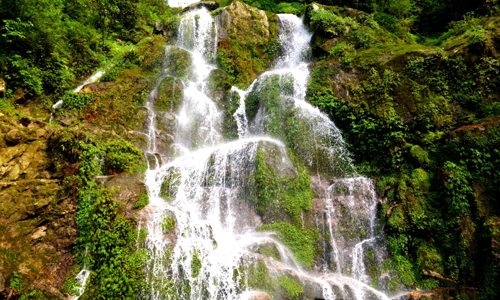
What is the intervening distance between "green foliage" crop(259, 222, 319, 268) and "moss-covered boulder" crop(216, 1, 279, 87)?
933 cm

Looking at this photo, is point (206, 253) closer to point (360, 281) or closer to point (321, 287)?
point (321, 287)

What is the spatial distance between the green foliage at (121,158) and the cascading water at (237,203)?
0.57m

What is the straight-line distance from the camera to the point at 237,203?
859 cm

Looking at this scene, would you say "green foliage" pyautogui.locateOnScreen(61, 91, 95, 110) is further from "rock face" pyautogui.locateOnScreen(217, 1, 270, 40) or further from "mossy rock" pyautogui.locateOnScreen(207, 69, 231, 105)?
"rock face" pyautogui.locateOnScreen(217, 1, 270, 40)

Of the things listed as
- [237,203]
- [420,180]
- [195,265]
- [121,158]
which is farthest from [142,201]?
[420,180]

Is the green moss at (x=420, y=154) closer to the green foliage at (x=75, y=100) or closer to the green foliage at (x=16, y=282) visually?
the green foliage at (x=16, y=282)

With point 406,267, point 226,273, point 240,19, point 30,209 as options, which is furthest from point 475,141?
point 240,19

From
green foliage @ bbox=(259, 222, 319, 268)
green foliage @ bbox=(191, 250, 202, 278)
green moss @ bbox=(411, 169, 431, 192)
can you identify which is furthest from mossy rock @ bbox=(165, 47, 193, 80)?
green moss @ bbox=(411, 169, 431, 192)

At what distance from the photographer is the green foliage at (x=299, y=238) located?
24.5 feet

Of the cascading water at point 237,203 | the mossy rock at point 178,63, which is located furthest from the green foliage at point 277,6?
the cascading water at point 237,203

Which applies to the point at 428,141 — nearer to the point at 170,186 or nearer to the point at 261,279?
the point at 261,279

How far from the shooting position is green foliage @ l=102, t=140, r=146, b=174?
8383mm

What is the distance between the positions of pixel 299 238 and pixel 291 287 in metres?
1.60

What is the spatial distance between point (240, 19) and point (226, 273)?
16.1 metres
